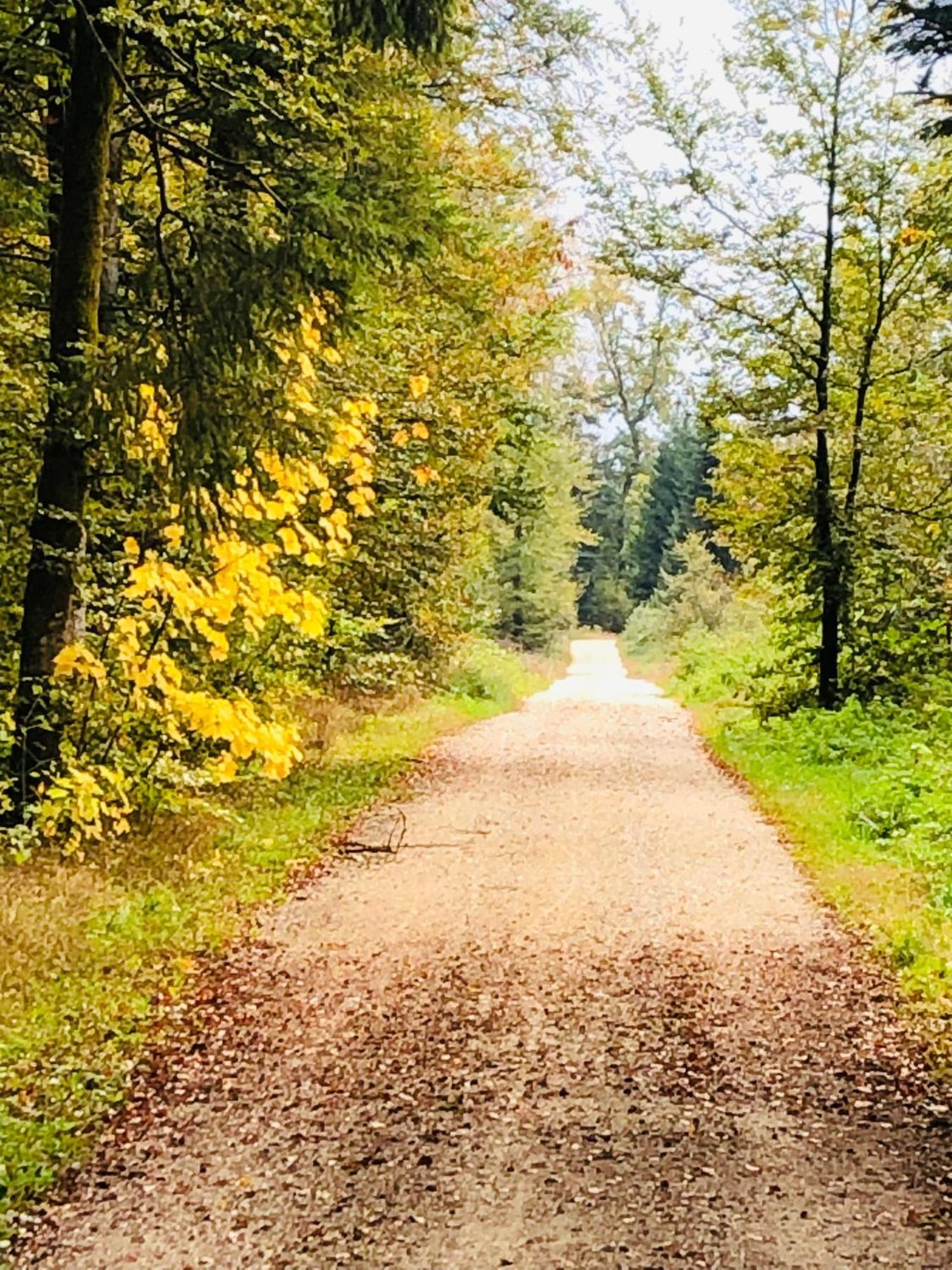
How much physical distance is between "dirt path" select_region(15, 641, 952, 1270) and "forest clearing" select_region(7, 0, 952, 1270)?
28mm

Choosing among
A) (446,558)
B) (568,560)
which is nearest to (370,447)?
(446,558)

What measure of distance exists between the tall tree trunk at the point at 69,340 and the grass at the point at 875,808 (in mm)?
5401

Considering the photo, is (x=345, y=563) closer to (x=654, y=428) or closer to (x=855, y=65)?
(x=855, y=65)

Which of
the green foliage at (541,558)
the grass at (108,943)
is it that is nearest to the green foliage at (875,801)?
the grass at (108,943)

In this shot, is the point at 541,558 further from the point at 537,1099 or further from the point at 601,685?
the point at 537,1099

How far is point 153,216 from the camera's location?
995cm

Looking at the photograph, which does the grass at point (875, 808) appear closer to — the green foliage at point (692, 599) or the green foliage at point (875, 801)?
the green foliage at point (875, 801)

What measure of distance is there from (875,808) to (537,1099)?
6413mm

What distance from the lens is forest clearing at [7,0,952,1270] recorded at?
469cm

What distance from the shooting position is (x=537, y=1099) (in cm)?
517

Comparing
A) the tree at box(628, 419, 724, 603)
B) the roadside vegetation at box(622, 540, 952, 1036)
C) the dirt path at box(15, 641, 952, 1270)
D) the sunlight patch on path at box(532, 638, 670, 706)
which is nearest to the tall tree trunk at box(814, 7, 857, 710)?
the roadside vegetation at box(622, 540, 952, 1036)

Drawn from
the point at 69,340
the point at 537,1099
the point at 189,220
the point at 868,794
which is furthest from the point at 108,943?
the point at 868,794

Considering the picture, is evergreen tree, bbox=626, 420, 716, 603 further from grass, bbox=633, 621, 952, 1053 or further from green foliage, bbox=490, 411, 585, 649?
grass, bbox=633, 621, 952, 1053

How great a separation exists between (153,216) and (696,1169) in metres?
8.30
